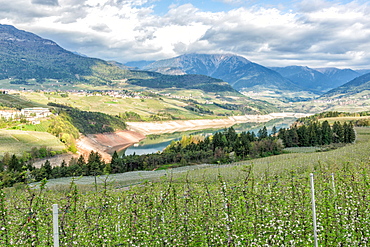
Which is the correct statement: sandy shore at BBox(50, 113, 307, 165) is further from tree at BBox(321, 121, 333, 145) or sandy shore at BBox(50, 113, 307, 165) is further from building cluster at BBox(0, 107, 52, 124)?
tree at BBox(321, 121, 333, 145)

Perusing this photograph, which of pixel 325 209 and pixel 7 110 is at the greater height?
pixel 7 110

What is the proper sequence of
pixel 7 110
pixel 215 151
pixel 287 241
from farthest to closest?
pixel 7 110 < pixel 215 151 < pixel 287 241

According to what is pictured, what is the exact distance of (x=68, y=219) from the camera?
25.3 ft

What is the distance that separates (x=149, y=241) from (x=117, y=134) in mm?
112860

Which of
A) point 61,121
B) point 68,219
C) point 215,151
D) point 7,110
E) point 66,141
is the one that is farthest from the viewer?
point 7,110

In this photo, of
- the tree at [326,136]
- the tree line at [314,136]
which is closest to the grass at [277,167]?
the tree line at [314,136]

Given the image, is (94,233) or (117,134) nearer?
(94,233)

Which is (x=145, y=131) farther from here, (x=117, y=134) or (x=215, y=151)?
(x=215, y=151)

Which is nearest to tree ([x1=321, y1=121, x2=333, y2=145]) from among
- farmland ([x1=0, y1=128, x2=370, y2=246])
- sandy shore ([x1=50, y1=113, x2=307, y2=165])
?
sandy shore ([x1=50, y1=113, x2=307, y2=165])

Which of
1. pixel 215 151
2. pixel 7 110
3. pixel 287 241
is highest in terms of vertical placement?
pixel 7 110

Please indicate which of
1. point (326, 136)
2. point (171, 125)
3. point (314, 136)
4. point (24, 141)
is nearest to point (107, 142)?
point (24, 141)

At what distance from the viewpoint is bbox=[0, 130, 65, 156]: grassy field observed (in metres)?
73.4

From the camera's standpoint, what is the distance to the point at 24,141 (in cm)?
7931

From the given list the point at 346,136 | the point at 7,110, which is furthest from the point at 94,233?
the point at 7,110
